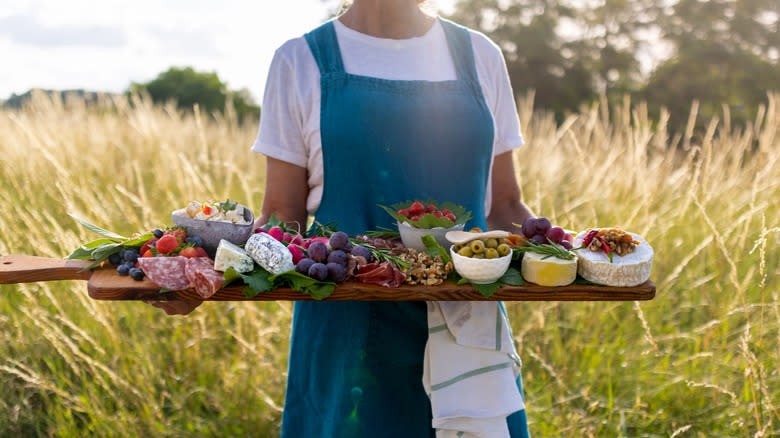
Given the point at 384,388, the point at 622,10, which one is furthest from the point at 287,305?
the point at 622,10

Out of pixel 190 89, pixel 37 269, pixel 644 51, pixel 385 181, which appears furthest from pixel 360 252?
pixel 190 89

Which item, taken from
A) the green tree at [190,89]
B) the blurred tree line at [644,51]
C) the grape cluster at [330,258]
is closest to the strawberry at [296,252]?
the grape cluster at [330,258]

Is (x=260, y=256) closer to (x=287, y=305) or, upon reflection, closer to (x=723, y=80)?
(x=287, y=305)

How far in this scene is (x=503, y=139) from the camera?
1946mm

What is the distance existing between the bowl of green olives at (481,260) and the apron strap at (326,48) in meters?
0.77

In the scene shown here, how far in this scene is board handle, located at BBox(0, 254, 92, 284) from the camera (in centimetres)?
141

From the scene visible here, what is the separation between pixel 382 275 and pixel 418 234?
20 centimetres

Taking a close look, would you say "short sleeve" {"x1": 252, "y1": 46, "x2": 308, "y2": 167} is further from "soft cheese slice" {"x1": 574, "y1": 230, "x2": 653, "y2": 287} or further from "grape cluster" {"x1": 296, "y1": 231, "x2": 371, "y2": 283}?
"soft cheese slice" {"x1": 574, "y1": 230, "x2": 653, "y2": 287}

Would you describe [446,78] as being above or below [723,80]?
above

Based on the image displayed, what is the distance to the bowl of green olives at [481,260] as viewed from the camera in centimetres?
138

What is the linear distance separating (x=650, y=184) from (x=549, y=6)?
20.4 meters

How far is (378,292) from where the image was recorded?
1.39 m

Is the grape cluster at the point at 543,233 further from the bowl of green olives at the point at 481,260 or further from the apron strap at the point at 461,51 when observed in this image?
the apron strap at the point at 461,51

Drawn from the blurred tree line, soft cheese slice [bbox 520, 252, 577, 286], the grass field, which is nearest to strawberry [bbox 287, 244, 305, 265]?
soft cheese slice [bbox 520, 252, 577, 286]
